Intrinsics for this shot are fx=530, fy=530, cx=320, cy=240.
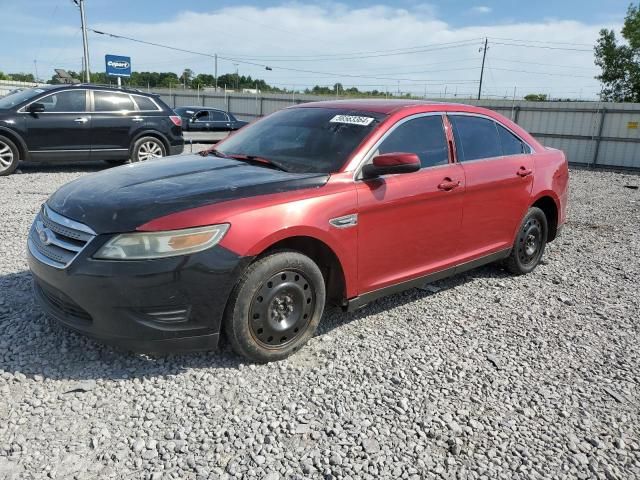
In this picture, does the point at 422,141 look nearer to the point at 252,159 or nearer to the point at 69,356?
the point at 252,159

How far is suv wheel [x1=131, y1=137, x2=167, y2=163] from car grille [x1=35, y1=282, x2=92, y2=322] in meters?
7.82

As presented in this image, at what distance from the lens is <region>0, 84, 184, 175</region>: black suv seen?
31.4 feet

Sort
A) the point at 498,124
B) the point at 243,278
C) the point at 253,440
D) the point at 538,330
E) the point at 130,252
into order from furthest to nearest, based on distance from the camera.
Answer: the point at 498,124 < the point at 538,330 < the point at 243,278 < the point at 130,252 < the point at 253,440

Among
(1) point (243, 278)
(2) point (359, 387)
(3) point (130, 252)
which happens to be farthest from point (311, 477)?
(3) point (130, 252)

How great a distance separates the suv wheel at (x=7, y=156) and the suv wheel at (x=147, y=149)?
205 cm

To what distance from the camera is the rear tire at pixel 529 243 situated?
5.18m

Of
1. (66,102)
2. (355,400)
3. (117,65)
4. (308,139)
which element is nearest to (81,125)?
(66,102)

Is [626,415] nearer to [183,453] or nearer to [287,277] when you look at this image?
[287,277]

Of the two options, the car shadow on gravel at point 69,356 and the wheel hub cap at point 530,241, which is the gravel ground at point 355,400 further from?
the wheel hub cap at point 530,241

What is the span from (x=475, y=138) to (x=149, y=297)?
10.2ft

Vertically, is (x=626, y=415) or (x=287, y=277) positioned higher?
(x=287, y=277)

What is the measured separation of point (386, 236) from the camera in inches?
147

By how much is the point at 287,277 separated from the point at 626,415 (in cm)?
210

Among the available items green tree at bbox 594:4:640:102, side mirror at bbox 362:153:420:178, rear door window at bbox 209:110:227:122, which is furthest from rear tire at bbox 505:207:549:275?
green tree at bbox 594:4:640:102
